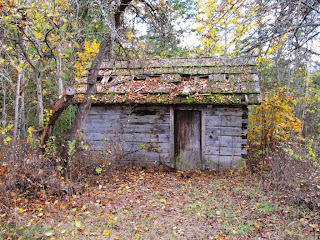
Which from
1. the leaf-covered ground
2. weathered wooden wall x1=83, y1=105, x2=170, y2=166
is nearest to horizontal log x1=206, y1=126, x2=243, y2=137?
weathered wooden wall x1=83, y1=105, x2=170, y2=166

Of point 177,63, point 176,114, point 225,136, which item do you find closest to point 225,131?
point 225,136

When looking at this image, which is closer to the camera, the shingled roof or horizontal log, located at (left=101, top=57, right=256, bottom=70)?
the shingled roof

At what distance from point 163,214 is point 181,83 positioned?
4.82 m

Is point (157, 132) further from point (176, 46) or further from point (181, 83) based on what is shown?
point (176, 46)

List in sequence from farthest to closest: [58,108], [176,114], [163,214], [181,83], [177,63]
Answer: [177,63]
[176,114]
[181,83]
[58,108]
[163,214]

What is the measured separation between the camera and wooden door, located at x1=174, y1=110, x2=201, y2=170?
8750 mm

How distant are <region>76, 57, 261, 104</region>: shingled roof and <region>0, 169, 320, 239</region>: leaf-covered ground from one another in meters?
2.70

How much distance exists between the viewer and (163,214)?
17.0ft

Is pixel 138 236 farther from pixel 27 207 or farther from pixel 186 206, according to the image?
pixel 27 207

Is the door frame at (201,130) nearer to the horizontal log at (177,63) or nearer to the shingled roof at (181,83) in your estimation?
the shingled roof at (181,83)

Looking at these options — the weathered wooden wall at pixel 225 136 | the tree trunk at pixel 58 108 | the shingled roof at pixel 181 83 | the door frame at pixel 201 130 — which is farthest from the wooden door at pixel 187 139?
the tree trunk at pixel 58 108

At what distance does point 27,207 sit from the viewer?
5.16m

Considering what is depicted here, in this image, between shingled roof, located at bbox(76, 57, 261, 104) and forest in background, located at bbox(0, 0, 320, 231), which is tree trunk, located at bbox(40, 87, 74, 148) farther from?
Answer: shingled roof, located at bbox(76, 57, 261, 104)

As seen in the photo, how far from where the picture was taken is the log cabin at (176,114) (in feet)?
27.2
